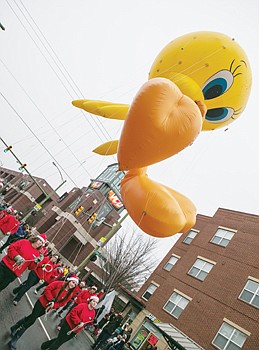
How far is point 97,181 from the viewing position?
3378 cm

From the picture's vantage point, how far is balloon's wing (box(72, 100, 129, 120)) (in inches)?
187

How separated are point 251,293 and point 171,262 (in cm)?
755

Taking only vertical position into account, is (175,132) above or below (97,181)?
below

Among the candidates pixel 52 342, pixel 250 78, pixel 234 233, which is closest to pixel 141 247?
pixel 234 233

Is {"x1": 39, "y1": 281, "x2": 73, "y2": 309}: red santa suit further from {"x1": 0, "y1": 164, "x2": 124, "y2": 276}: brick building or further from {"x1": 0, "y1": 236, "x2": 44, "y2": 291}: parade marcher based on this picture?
{"x1": 0, "y1": 164, "x2": 124, "y2": 276}: brick building

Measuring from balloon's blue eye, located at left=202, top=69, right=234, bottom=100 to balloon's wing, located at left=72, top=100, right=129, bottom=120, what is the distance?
62.0 inches

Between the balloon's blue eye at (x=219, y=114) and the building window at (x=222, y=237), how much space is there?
1512cm

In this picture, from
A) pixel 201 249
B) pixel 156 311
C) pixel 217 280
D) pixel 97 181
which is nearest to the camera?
pixel 217 280

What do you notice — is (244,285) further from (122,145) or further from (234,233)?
(122,145)

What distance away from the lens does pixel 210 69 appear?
168 inches

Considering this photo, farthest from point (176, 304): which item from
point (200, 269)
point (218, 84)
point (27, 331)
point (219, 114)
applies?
point (218, 84)

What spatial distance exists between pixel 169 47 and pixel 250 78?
170 cm

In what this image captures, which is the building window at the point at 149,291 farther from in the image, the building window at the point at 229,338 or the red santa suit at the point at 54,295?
the red santa suit at the point at 54,295

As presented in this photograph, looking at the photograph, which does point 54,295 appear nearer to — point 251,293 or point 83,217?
point 251,293
